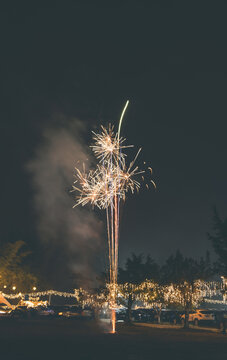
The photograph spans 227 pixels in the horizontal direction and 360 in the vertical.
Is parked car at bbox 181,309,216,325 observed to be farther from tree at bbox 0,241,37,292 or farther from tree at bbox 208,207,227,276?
tree at bbox 0,241,37,292

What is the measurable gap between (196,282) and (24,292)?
132 ft

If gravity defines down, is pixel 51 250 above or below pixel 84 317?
above

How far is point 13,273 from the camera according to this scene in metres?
66.5

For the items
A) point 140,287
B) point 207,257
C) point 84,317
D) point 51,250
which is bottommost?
point 84,317

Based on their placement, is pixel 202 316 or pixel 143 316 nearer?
pixel 202 316

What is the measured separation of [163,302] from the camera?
44625 millimetres

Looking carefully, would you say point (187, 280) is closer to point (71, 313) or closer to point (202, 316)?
point (202, 316)

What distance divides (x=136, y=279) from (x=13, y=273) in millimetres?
30846

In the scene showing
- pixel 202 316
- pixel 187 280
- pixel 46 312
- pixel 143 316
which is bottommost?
pixel 143 316

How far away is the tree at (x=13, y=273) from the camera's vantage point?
65.6 metres

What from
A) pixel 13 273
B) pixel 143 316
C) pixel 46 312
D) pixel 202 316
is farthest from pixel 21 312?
pixel 202 316

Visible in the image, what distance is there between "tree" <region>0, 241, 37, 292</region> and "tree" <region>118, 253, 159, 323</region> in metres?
28.2

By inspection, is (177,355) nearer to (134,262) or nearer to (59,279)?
(134,262)

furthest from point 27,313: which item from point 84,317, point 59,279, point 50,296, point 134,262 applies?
point 59,279
